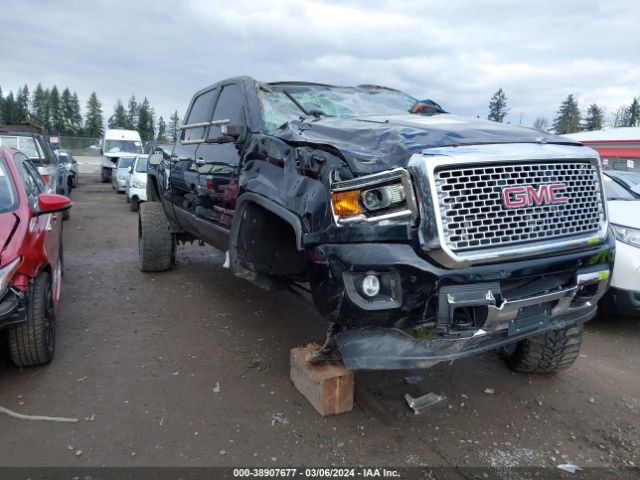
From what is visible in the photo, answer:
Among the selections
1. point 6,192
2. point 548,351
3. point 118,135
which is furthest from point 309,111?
point 118,135

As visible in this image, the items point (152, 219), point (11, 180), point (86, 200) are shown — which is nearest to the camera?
point (11, 180)

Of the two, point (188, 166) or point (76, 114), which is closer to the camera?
point (188, 166)

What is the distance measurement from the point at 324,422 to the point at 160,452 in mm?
924

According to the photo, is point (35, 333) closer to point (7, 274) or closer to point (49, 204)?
point (7, 274)

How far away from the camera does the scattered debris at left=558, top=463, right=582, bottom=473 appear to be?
2.64 metres

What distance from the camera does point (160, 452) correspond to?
8.62 ft

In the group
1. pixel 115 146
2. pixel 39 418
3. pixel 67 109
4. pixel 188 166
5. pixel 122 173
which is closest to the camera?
pixel 39 418

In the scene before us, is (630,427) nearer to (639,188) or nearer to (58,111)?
(639,188)

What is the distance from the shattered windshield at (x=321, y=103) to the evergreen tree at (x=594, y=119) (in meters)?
66.8

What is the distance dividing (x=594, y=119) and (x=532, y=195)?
69.9 metres

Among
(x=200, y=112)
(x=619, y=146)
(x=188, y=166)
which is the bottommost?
(x=188, y=166)

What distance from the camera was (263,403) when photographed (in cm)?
316

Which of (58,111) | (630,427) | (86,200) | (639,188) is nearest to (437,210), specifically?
(630,427)

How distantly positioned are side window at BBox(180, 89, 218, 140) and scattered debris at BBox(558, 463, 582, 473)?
397cm
